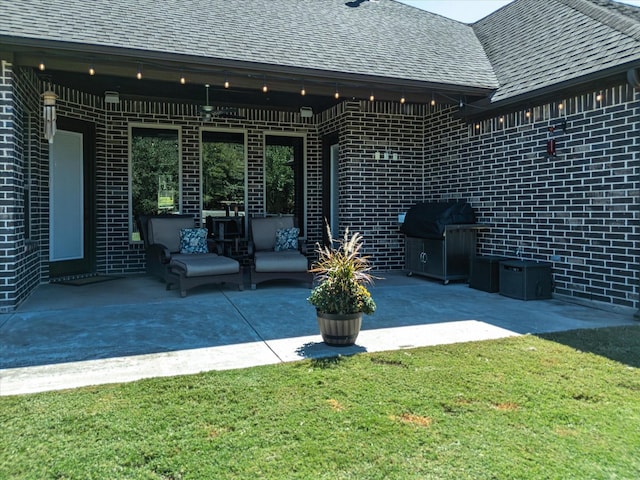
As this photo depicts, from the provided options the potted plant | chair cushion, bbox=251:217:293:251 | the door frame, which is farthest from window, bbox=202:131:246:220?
the potted plant

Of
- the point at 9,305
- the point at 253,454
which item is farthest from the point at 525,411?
the point at 9,305

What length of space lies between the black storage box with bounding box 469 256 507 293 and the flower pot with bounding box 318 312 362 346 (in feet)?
11.9

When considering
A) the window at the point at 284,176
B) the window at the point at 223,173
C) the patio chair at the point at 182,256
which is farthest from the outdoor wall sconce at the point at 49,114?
the window at the point at 284,176

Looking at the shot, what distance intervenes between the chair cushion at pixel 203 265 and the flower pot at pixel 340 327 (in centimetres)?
297

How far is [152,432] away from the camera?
263 cm

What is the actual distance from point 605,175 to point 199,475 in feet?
19.4

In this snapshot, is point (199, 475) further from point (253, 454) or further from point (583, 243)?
point (583, 243)

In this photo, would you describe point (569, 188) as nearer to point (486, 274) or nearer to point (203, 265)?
point (486, 274)

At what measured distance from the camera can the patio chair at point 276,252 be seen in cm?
741

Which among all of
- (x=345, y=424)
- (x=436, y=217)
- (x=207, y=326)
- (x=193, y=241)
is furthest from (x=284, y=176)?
(x=345, y=424)

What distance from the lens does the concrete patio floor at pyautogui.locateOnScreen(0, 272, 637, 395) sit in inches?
150

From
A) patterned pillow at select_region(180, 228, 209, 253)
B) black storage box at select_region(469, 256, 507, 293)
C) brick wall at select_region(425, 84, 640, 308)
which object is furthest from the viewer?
patterned pillow at select_region(180, 228, 209, 253)

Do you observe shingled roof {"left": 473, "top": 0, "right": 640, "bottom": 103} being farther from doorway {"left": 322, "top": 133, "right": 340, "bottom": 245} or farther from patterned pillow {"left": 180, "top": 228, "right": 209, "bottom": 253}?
patterned pillow {"left": 180, "top": 228, "right": 209, "bottom": 253}

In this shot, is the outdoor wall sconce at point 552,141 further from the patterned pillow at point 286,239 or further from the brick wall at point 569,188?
the patterned pillow at point 286,239
